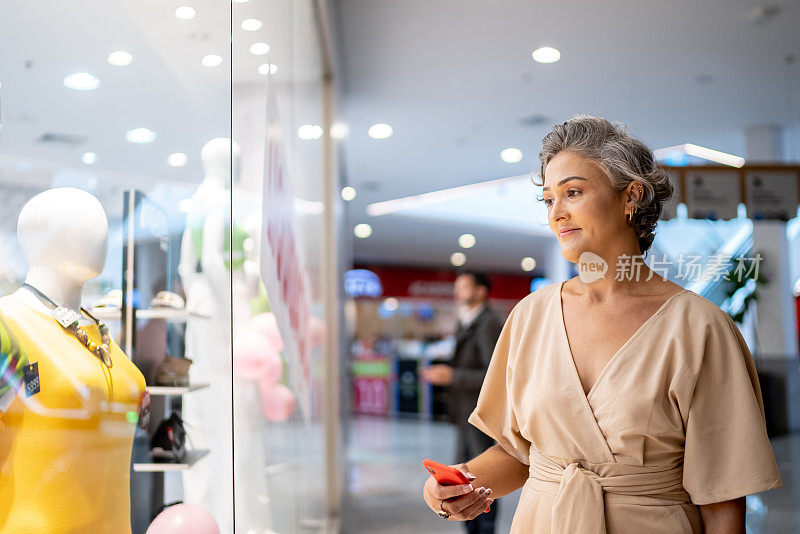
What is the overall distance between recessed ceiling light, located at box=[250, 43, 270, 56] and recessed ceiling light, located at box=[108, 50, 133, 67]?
501 mm

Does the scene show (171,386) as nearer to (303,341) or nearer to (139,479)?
(139,479)

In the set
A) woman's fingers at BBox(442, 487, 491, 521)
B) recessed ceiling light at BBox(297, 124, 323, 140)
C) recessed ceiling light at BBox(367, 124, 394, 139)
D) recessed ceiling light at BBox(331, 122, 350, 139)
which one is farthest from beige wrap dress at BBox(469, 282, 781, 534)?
recessed ceiling light at BBox(331, 122, 350, 139)

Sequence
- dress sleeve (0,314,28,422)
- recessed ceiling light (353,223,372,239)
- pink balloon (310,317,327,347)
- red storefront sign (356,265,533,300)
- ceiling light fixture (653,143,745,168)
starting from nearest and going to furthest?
dress sleeve (0,314,28,422) → ceiling light fixture (653,143,745,168) → pink balloon (310,317,327,347) → recessed ceiling light (353,223,372,239) → red storefront sign (356,265,533,300)

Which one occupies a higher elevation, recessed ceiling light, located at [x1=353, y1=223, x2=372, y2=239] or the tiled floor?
recessed ceiling light, located at [x1=353, y1=223, x2=372, y2=239]

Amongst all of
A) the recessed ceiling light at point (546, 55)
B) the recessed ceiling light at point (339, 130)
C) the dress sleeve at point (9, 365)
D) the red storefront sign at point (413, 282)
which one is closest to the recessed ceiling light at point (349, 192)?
the recessed ceiling light at point (339, 130)

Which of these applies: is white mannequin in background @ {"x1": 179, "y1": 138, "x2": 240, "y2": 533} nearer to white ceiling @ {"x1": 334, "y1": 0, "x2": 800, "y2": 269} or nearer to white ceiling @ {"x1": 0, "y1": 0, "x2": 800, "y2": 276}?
white ceiling @ {"x1": 0, "y1": 0, "x2": 800, "y2": 276}

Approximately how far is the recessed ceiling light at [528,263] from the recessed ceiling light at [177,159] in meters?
0.98

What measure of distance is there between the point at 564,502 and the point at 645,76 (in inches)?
44.3

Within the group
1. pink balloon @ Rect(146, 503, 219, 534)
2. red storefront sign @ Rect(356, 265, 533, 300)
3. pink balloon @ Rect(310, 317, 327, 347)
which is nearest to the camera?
pink balloon @ Rect(146, 503, 219, 534)

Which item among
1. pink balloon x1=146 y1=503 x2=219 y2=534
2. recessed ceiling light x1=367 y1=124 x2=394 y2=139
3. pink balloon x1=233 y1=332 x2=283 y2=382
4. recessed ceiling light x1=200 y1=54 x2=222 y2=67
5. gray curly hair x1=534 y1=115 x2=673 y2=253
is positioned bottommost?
pink balloon x1=146 y1=503 x2=219 y2=534

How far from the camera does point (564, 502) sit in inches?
47.8

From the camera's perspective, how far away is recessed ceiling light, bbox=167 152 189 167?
155 centimetres

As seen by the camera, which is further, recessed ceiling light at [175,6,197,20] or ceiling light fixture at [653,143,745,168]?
ceiling light fixture at [653,143,745,168]

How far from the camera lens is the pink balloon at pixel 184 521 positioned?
1.38 meters
